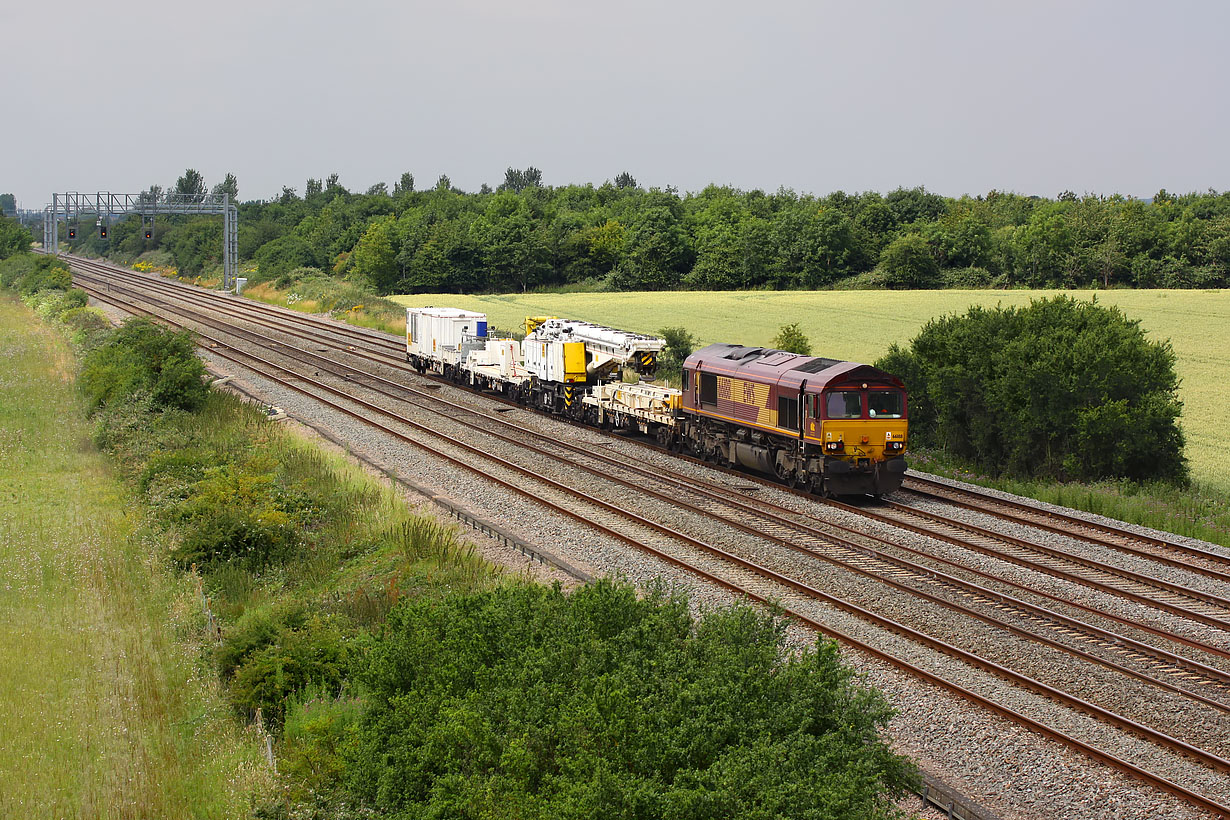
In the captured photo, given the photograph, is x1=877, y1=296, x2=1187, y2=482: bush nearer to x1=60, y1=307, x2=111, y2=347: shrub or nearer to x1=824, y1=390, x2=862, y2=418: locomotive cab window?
x1=824, y1=390, x2=862, y2=418: locomotive cab window

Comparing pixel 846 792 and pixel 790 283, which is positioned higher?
pixel 790 283

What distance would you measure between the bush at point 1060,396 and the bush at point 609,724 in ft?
58.7

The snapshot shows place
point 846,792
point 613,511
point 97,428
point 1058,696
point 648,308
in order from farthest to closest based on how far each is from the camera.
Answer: point 648,308, point 97,428, point 613,511, point 1058,696, point 846,792

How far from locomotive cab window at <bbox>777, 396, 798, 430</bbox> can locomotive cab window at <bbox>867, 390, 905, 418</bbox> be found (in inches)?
65.2

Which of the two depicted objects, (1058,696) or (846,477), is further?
(846,477)

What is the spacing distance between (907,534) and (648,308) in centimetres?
6330

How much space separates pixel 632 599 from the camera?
10.6 metres

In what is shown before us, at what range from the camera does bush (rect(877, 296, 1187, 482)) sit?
25.0 meters

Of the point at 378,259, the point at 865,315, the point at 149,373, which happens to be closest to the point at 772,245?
the point at 865,315

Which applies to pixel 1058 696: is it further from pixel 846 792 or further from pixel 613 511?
pixel 613 511

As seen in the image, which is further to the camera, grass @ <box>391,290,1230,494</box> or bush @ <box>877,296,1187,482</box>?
grass @ <box>391,290,1230,494</box>

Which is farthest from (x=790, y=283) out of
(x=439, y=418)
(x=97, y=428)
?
(x=97, y=428)

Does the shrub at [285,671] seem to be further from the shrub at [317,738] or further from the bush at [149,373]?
the bush at [149,373]

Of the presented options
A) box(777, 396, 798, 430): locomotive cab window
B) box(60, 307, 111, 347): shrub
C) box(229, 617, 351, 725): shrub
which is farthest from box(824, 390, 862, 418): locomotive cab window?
box(60, 307, 111, 347): shrub
